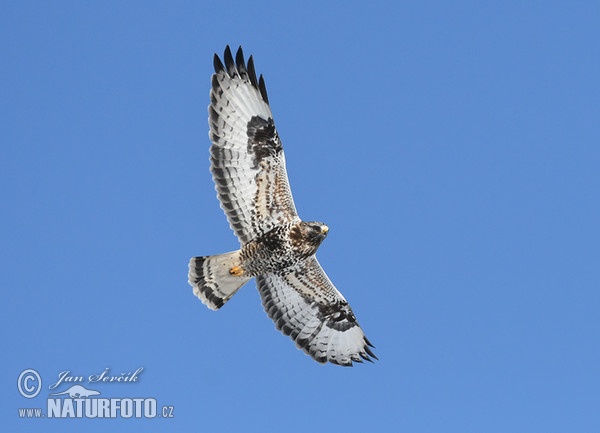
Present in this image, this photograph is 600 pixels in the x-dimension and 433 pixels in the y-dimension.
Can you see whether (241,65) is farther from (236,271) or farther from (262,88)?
(236,271)

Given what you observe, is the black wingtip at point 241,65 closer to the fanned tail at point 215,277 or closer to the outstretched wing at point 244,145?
the outstretched wing at point 244,145

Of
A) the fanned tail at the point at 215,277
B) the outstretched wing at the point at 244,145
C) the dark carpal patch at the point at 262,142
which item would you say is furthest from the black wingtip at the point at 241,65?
the fanned tail at the point at 215,277

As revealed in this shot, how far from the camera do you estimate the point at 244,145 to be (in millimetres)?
15922

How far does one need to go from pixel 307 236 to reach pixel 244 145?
1.58 meters

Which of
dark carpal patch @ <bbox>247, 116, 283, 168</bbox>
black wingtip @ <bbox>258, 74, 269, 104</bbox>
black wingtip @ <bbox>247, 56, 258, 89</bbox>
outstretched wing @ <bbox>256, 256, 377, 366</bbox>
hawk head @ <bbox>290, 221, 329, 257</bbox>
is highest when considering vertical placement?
black wingtip @ <bbox>247, 56, 258, 89</bbox>

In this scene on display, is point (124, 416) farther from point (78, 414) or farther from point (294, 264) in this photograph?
point (294, 264)

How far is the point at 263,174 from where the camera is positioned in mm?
15969

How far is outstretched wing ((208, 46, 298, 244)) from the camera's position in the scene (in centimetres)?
1588

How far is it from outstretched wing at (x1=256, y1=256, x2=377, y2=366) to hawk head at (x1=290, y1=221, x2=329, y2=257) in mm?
969

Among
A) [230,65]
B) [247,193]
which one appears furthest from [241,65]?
[247,193]

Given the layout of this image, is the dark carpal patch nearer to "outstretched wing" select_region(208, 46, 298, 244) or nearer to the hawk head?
"outstretched wing" select_region(208, 46, 298, 244)

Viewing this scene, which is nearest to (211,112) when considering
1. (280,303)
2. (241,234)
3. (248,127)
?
(248,127)

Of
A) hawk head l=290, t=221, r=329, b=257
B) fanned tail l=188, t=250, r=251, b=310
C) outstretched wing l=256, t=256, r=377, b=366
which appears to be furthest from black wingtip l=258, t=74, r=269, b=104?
outstretched wing l=256, t=256, r=377, b=366

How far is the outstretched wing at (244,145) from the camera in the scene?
15883 mm
